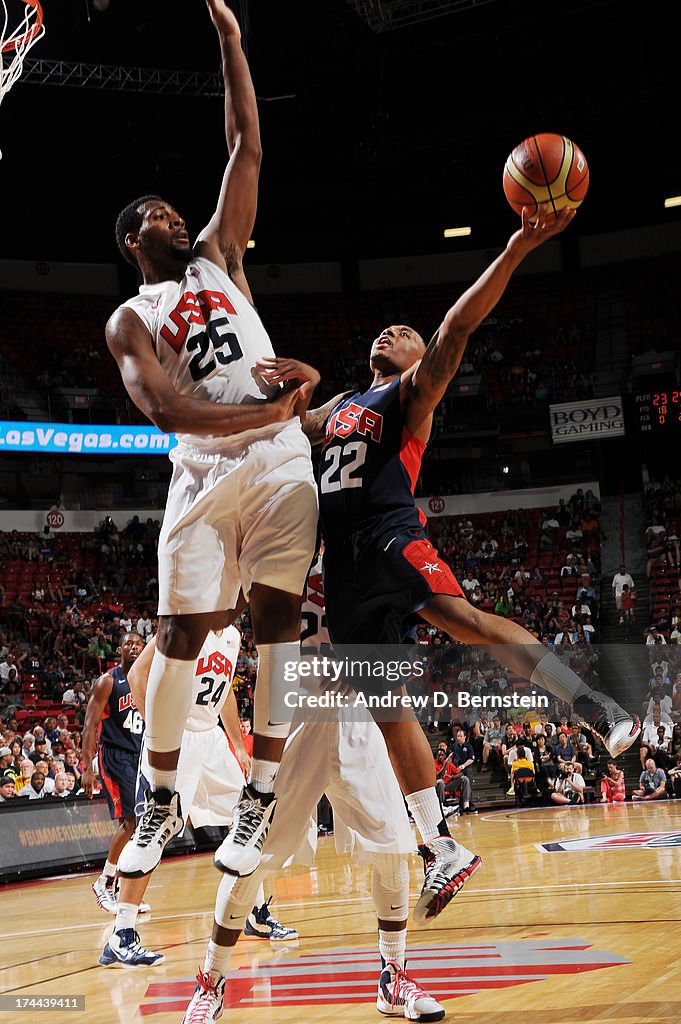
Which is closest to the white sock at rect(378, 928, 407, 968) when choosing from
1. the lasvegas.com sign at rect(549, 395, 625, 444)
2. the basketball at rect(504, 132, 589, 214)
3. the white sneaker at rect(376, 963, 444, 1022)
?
the white sneaker at rect(376, 963, 444, 1022)

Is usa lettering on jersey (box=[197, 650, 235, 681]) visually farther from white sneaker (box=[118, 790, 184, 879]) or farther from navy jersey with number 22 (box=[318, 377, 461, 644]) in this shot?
white sneaker (box=[118, 790, 184, 879])

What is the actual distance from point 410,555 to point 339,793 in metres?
1.19

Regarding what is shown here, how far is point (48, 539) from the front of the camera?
21859mm

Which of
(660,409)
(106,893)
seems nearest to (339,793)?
(106,893)

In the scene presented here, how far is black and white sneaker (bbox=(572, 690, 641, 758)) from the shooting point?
12.8ft

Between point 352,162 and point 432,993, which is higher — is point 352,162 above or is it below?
above

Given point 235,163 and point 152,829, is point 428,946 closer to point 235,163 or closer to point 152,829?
point 152,829

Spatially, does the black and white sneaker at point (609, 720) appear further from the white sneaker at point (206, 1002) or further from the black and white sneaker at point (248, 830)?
the white sneaker at point (206, 1002)

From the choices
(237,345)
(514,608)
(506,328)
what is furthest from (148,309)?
(506,328)

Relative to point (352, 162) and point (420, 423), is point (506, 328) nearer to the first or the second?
point (352, 162)

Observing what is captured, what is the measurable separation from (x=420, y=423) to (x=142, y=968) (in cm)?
341

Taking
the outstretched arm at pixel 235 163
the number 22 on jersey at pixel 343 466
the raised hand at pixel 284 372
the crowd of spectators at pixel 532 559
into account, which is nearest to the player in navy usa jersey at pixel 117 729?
the number 22 on jersey at pixel 343 466

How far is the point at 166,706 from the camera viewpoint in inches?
153

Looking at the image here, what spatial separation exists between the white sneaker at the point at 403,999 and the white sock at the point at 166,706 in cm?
138
